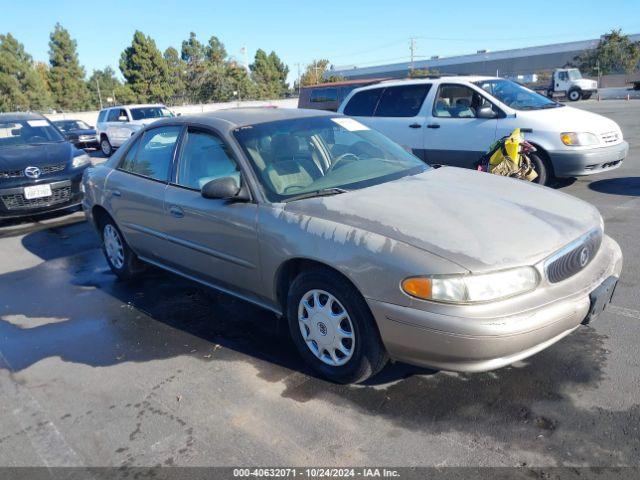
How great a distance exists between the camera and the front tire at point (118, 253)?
5121 millimetres

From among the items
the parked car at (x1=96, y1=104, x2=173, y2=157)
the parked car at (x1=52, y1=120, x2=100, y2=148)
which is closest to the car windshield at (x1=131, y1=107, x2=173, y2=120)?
the parked car at (x1=96, y1=104, x2=173, y2=157)

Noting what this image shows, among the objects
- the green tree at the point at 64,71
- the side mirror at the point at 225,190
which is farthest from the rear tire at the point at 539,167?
the green tree at the point at 64,71

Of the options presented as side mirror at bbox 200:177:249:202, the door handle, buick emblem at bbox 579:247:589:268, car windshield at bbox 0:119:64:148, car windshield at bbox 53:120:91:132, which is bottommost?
buick emblem at bbox 579:247:589:268

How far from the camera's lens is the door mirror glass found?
764 centimetres

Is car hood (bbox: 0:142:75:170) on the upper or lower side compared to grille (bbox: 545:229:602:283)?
upper

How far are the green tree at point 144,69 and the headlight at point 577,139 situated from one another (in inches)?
1933

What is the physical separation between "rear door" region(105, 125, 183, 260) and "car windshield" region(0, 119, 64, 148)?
16.2 feet

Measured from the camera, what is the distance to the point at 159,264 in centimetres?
467

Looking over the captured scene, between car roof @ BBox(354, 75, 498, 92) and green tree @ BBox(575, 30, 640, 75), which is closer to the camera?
car roof @ BBox(354, 75, 498, 92)

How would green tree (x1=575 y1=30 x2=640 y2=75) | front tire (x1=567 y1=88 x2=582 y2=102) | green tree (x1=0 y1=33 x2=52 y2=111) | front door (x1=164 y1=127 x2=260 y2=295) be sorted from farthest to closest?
green tree (x1=575 y1=30 x2=640 y2=75)
green tree (x1=0 y1=33 x2=52 y2=111)
front tire (x1=567 y1=88 x2=582 y2=102)
front door (x1=164 y1=127 x2=260 y2=295)

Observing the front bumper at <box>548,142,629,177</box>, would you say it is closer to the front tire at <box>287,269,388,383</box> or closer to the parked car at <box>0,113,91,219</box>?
the front tire at <box>287,269,388,383</box>

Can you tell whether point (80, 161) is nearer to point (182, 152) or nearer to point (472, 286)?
point (182, 152)

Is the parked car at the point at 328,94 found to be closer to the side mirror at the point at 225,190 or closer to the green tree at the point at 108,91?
the side mirror at the point at 225,190

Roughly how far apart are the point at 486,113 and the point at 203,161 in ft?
16.4
